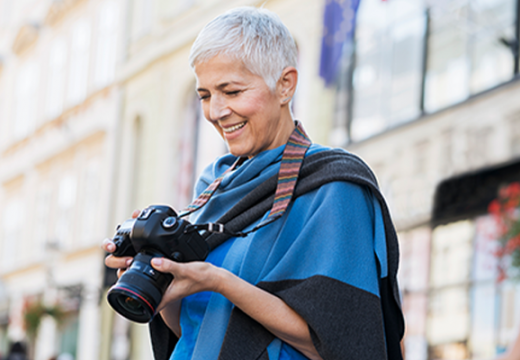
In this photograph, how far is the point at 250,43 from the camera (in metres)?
1.78

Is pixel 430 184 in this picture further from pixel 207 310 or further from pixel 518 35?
pixel 207 310

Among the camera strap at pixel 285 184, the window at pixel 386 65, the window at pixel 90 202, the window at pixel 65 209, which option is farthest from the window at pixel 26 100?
the camera strap at pixel 285 184

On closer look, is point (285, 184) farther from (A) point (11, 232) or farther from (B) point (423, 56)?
(A) point (11, 232)

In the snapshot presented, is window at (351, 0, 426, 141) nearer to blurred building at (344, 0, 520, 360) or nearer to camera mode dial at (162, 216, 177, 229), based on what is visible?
blurred building at (344, 0, 520, 360)

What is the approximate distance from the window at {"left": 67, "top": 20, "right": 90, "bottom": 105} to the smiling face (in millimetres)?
15617

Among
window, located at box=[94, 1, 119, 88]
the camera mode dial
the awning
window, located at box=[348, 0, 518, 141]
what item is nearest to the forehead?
the camera mode dial

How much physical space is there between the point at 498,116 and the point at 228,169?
5065 mm

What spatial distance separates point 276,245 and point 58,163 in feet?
56.4

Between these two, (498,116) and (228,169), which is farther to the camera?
(498,116)

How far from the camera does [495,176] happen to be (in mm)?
6445

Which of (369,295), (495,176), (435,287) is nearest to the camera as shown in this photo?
(369,295)

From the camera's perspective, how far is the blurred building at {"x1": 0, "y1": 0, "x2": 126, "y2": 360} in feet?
49.6

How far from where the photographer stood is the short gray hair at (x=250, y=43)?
1.78 metres

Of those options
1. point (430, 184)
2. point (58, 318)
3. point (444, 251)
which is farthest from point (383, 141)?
point (58, 318)
